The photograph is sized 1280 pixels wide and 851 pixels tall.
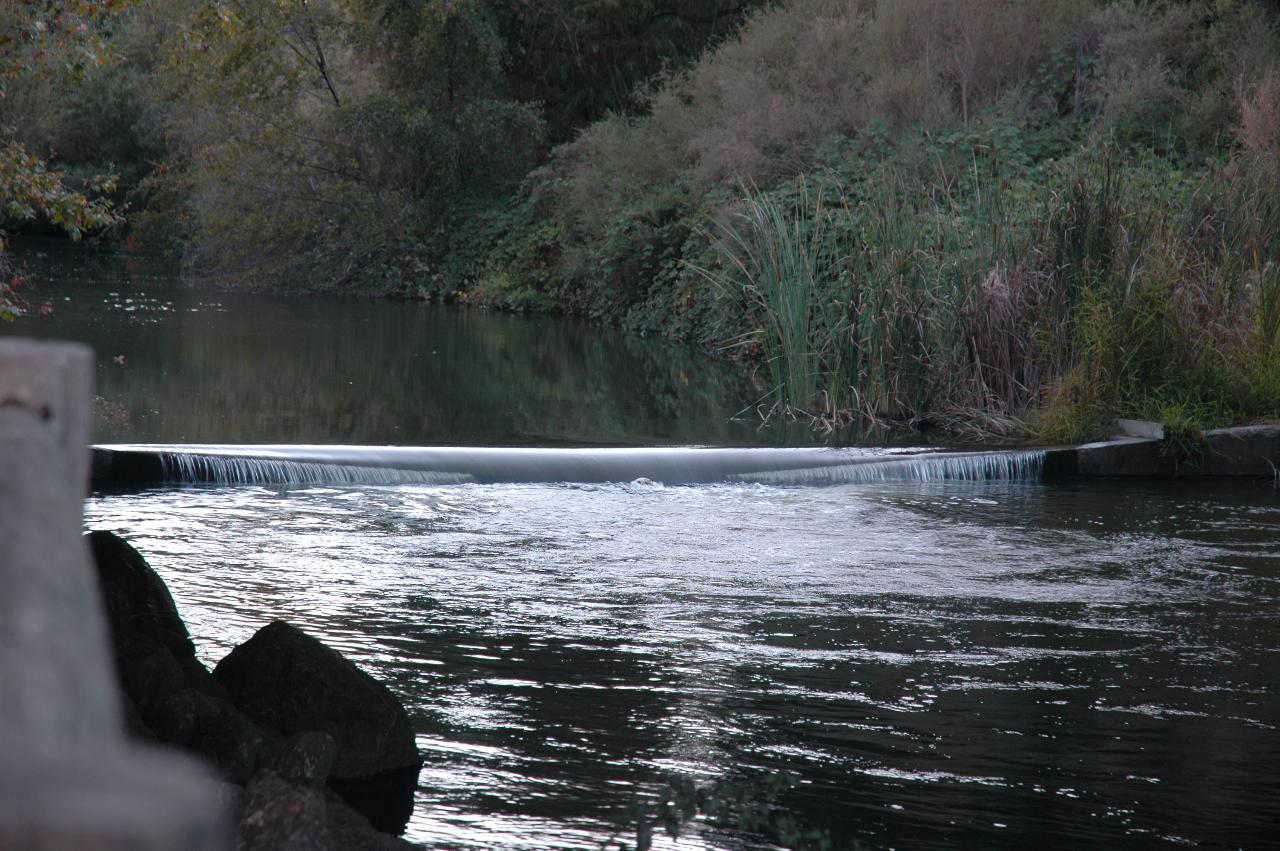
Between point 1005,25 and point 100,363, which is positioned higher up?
point 1005,25

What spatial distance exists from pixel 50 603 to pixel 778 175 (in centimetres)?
1682

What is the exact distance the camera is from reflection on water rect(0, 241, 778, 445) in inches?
432

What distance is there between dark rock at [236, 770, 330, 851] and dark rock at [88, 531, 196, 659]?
1437 millimetres

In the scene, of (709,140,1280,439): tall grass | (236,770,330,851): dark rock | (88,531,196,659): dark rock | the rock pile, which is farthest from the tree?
(709,140,1280,439): tall grass

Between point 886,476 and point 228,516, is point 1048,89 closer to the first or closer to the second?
point 886,476

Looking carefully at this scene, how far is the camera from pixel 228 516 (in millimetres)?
7770

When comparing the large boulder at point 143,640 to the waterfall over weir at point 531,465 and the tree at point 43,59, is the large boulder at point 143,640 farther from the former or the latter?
the waterfall over weir at point 531,465

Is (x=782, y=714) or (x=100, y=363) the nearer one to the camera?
(x=782, y=714)

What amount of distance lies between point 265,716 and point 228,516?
3.84 m

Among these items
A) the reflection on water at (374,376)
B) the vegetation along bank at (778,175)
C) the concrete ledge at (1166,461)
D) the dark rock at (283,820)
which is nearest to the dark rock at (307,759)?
the dark rock at (283,820)

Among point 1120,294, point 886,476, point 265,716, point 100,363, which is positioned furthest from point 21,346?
point 100,363

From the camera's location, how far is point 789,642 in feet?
18.7

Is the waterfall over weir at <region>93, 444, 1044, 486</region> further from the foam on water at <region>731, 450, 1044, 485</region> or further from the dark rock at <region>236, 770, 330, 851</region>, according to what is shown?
the dark rock at <region>236, 770, 330, 851</region>

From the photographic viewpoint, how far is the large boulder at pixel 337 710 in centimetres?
409
